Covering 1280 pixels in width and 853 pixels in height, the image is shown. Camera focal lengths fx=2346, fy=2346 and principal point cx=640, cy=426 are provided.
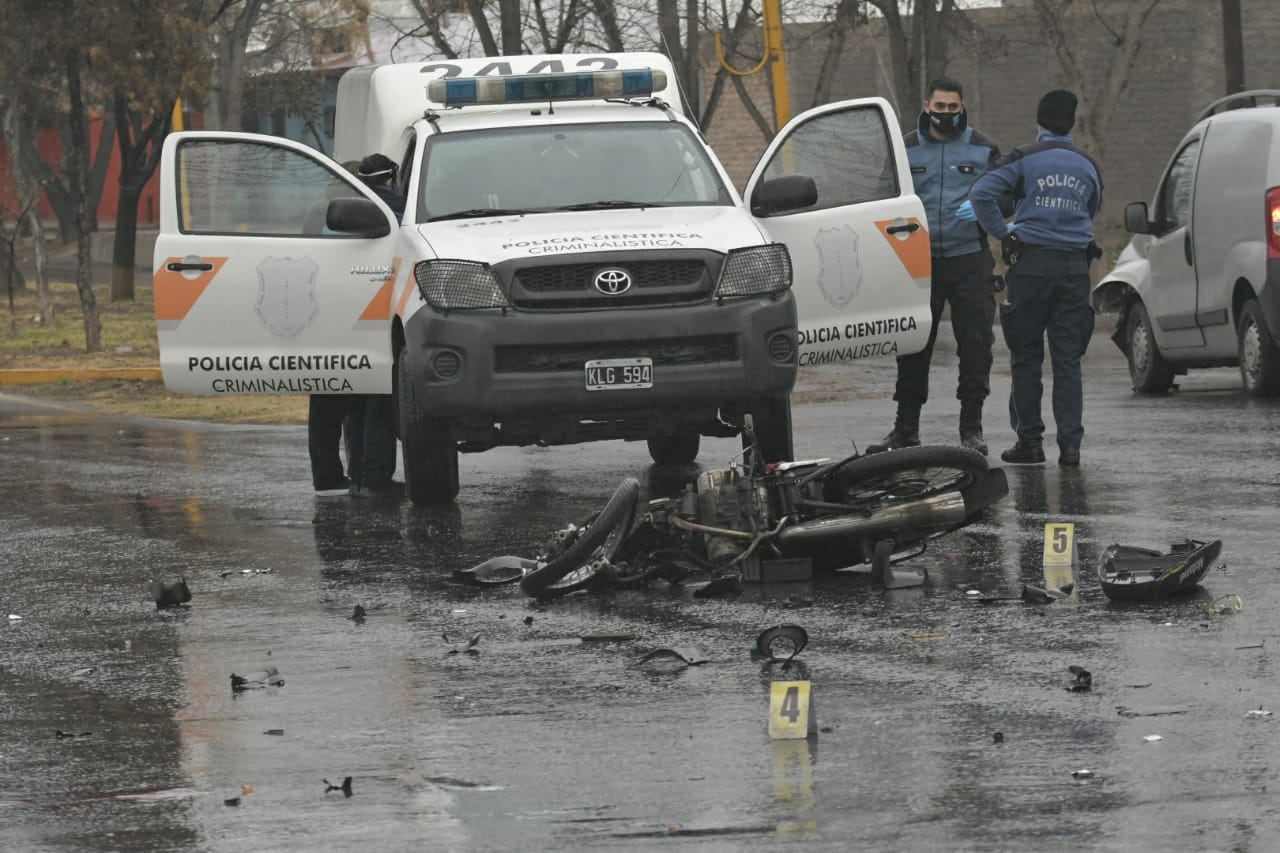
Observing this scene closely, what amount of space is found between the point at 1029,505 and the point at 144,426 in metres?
8.80

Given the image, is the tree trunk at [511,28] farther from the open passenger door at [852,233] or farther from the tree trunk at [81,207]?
the open passenger door at [852,233]

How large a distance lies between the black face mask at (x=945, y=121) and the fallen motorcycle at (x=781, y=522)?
403cm

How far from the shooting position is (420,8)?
32906mm

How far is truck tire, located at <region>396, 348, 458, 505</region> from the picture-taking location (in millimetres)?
11070

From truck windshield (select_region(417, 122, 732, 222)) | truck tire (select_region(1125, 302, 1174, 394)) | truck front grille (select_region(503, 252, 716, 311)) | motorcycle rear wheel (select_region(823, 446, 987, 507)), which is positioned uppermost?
truck windshield (select_region(417, 122, 732, 222))

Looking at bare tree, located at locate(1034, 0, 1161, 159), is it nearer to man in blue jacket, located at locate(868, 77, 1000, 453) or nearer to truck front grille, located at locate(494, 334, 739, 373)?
man in blue jacket, located at locate(868, 77, 1000, 453)

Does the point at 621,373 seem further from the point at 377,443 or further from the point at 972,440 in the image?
the point at 972,440

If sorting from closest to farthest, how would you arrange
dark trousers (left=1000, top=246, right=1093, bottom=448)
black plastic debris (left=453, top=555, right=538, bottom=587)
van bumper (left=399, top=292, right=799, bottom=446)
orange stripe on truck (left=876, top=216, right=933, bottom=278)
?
black plastic debris (left=453, top=555, right=538, bottom=587), van bumper (left=399, top=292, right=799, bottom=446), dark trousers (left=1000, top=246, right=1093, bottom=448), orange stripe on truck (left=876, top=216, right=933, bottom=278)

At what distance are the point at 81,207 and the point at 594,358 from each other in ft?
53.7

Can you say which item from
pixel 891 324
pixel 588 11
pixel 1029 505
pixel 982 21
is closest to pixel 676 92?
pixel 891 324

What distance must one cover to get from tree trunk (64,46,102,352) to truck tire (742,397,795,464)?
49.8 feet

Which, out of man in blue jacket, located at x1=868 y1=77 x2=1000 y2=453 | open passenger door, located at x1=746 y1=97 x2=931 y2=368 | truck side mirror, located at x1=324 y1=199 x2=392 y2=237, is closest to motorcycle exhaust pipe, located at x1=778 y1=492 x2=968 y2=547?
open passenger door, located at x1=746 y1=97 x2=931 y2=368

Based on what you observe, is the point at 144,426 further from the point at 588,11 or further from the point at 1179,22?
the point at 1179,22

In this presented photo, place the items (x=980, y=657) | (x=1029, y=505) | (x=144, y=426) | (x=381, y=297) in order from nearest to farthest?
1. (x=980, y=657)
2. (x=1029, y=505)
3. (x=381, y=297)
4. (x=144, y=426)
